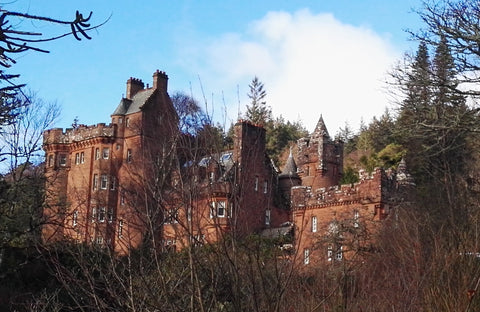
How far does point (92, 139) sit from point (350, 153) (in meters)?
24.5

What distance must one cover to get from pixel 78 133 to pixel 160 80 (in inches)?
301

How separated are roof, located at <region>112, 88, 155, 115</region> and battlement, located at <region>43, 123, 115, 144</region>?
4.20 ft

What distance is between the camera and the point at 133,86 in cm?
4703

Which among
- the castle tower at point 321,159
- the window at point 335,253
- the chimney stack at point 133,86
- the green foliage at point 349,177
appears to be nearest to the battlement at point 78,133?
the chimney stack at point 133,86

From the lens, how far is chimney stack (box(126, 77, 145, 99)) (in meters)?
46.4

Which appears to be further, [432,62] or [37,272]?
[37,272]

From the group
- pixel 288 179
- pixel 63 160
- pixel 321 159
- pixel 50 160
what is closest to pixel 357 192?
pixel 288 179

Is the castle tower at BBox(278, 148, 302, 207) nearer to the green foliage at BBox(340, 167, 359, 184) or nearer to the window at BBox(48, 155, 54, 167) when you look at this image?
the green foliage at BBox(340, 167, 359, 184)

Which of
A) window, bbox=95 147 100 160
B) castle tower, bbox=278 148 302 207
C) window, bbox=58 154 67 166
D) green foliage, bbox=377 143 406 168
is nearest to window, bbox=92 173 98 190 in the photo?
window, bbox=95 147 100 160

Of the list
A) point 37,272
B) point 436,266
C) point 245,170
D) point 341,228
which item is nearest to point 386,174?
point 341,228

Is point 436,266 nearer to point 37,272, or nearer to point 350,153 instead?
point 37,272

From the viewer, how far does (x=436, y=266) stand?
25.1ft

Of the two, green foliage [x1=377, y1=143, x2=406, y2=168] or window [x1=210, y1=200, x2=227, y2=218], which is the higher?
green foliage [x1=377, y1=143, x2=406, y2=168]

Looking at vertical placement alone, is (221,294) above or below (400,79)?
below
